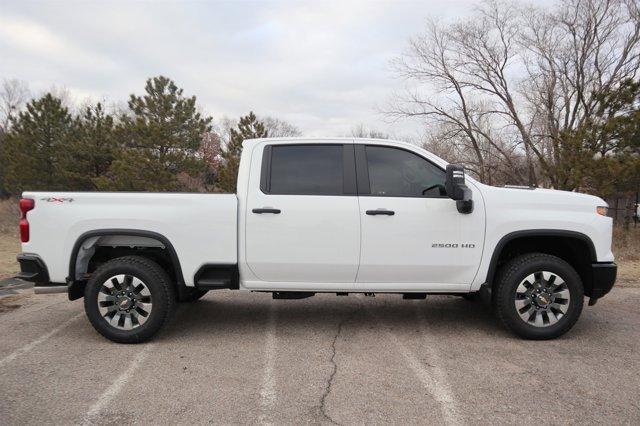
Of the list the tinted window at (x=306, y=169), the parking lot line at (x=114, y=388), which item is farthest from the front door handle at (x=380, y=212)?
the parking lot line at (x=114, y=388)

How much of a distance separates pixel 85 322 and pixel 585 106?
24219 millimetres

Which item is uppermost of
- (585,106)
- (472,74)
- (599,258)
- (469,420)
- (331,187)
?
(472,74)

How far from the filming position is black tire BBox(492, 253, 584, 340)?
4812 millimetres

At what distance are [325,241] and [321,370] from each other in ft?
3.91

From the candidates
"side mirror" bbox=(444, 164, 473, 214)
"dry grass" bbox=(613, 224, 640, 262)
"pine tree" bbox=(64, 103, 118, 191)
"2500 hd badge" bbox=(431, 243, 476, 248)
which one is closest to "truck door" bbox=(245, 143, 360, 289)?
"2500 hd badge" bbox=(431, 243, 476, 248)

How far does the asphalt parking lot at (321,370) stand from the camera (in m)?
3.45

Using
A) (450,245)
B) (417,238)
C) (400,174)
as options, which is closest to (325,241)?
(417,238)

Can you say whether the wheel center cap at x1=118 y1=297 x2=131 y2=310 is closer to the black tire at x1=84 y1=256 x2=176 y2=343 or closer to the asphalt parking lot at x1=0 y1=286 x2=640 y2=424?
the black tire at x1=84 y1=256 x2=176 y2=343

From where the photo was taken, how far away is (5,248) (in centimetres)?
1241

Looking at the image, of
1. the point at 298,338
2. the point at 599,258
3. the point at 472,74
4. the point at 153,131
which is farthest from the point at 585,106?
the point at 298,338

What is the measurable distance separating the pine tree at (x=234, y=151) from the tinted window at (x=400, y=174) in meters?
14.8

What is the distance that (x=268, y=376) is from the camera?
4059 millimetres

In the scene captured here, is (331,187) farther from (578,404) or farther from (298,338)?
(578,404)

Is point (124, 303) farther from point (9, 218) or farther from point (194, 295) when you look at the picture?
point (9, 218)
